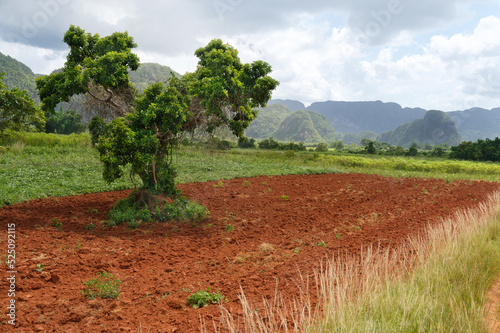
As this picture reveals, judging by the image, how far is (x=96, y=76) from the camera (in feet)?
29.2

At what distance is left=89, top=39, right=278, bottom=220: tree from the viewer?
8351 mm

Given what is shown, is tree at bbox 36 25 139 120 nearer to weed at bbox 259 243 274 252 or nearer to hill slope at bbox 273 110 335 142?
weed at bbox 259 243 274 252

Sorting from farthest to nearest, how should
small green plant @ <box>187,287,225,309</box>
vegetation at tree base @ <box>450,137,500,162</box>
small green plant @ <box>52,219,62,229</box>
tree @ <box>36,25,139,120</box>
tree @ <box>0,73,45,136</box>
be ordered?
1. vegetation at tree base @ <box>450,137,500,162</box>
2. tree @ <box>0,73,45,136</box>
3. tree @ <box>36,25,139,120</box>
4. small green plant @ <box>52,219,62,229</box>
5. small green plant @ <box>187,287,225,309</box>

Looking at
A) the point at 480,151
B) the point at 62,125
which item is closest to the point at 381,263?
the point at 480,151

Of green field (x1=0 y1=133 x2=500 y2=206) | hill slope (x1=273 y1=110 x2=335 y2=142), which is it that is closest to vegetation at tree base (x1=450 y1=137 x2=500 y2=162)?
green field (x1=0 y1=133 x2=500 y2=206)

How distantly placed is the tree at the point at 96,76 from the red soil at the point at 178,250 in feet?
11.9

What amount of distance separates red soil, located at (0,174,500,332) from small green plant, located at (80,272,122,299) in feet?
0.46

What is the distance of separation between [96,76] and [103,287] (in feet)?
21.4

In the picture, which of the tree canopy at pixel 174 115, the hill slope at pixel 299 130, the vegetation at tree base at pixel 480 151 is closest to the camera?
the tree canopy at pixel 174 115

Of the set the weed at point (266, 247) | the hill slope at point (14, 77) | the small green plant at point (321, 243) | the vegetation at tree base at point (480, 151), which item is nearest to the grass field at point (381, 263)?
the small green plant at point (321, 243)

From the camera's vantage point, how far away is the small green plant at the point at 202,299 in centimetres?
471

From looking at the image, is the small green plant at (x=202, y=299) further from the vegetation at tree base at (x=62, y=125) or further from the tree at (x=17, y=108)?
the vegetation at tree base at (x=62, y=125)

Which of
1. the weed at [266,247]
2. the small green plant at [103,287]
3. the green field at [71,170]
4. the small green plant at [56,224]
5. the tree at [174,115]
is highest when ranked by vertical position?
the tree at [174,115]

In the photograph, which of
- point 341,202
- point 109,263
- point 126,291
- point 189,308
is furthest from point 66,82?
point 341,202
